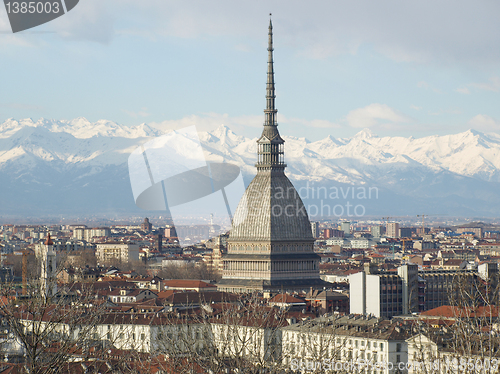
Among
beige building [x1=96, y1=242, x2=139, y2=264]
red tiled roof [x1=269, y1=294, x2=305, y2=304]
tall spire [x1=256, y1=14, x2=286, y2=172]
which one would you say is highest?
tall spire [x1=256, y1=14, x2=286, y2=172]

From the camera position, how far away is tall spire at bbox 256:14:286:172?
12025 centimetres

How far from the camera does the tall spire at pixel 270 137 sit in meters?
120

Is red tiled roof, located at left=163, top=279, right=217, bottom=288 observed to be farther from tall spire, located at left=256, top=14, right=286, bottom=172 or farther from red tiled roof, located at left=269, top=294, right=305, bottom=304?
red tiled roof, located at left=269, top=294, right=305, bottom=304

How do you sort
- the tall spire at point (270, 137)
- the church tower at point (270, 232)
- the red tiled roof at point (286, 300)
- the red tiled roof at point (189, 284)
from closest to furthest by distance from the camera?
the red tiled roof at point (286, 300) → the red tiled roof at point (189, 284) → the church tower at point (270, 232) → the tall spire at point (270, 137)

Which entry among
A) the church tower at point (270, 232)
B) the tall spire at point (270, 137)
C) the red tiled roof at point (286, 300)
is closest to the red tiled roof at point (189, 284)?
the church tower at point (270, 232)

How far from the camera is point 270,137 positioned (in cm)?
12181

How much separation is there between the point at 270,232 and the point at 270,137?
396 inches

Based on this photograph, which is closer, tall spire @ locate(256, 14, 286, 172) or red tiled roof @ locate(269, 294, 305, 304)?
red tiled roof @ locate(269, 294, 305, 304)

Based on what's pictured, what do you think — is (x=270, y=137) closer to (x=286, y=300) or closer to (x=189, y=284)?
(x=189, y=284)

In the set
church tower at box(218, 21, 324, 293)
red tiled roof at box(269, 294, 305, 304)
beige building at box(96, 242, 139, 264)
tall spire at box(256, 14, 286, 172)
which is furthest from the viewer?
beige building at box(96, 242, 139, 264)

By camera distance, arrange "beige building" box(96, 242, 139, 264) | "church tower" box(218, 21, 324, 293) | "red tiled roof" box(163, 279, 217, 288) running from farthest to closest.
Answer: "beige building" box(96, 242, 139, 264), "church tower" box(218, 21, 324, 293), "red tiled roof" box(163, 279, 217, 288)

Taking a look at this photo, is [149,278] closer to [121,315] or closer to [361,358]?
[121,315]

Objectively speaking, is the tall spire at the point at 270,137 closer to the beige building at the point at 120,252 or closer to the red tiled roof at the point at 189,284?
the red tiled roof at the point at 189,284

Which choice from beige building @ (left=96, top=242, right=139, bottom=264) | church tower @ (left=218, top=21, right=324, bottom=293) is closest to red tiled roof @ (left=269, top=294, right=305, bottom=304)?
church tower @ (left=218, top=21, right=324, bottom=293)
